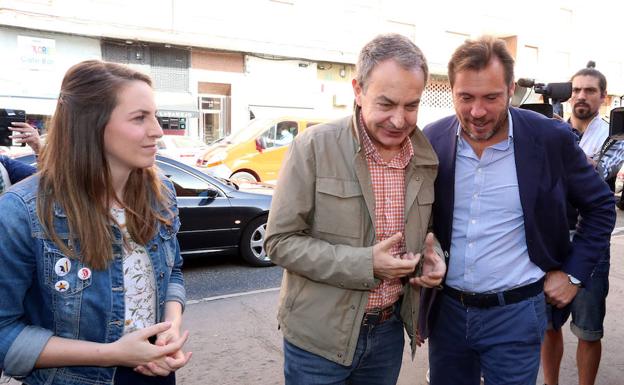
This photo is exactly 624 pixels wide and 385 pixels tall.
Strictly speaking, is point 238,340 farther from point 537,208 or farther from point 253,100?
point 253,100

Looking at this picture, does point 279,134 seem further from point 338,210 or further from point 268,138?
point 338,210

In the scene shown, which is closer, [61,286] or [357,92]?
Answer: [61,286]

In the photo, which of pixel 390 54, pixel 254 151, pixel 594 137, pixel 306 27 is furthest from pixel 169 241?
pixel 306 27

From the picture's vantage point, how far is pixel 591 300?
3.00 meters

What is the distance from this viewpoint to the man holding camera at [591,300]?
295 cm

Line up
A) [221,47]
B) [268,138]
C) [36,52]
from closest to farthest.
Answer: [268,138]
[36,52]
[221,47]

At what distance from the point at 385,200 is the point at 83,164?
1025 millimetres

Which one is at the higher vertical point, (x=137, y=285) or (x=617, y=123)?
(x=617, y=123)

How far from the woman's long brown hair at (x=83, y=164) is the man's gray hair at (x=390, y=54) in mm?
779

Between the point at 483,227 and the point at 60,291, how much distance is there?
159cm

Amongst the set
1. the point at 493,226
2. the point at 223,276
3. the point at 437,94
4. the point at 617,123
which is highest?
the point at 437,94

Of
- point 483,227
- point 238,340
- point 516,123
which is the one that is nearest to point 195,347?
point 238,340

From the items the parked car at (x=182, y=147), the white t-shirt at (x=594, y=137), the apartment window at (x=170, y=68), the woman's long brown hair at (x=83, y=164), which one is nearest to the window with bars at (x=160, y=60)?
the apartment window at (x=170, y=68)

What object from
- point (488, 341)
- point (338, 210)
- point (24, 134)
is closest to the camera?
point (338, 210)
